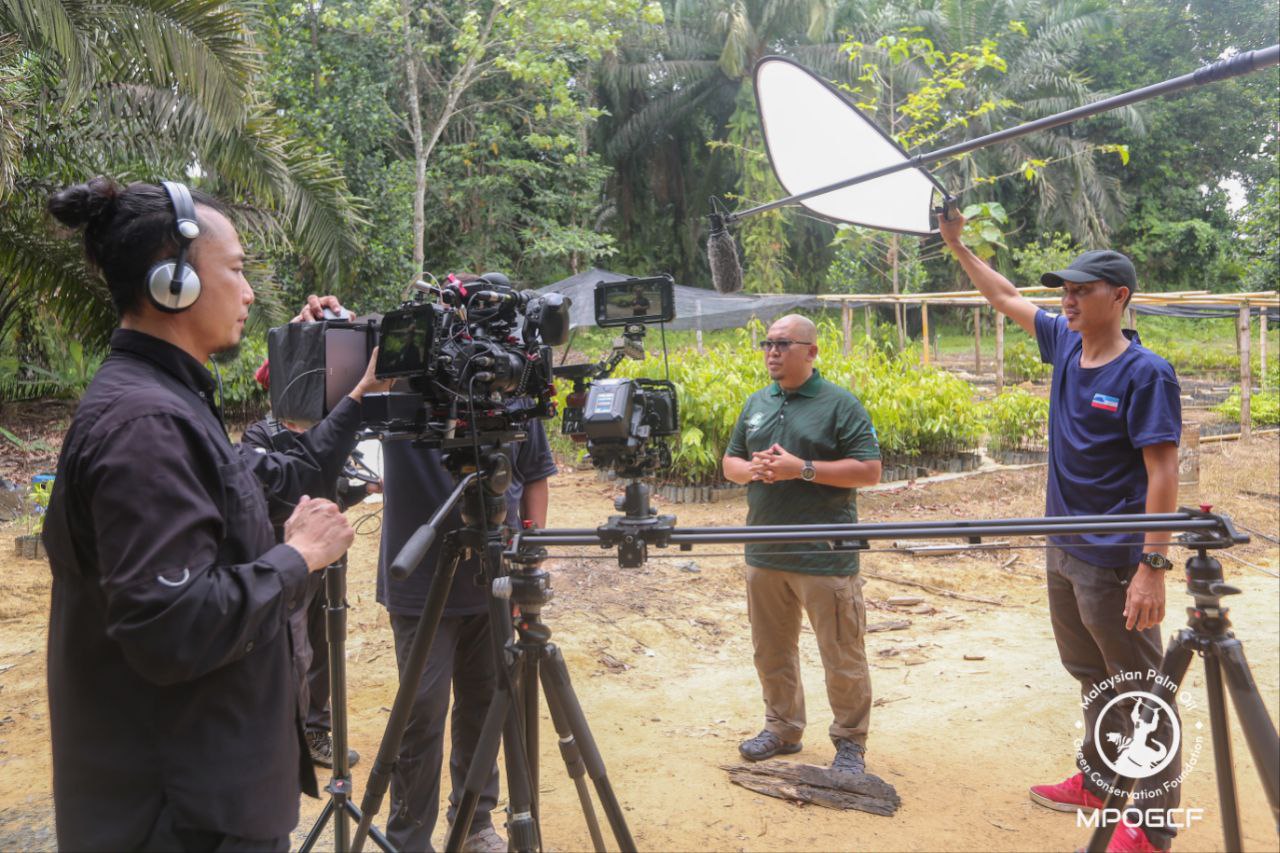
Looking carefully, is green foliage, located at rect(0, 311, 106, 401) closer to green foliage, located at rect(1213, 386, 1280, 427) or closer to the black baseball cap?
the black baseball cap

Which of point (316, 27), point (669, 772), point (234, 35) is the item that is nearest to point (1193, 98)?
point (316, 27)

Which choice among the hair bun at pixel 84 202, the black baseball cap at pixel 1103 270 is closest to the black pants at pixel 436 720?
the hair bun at pixel 84 202

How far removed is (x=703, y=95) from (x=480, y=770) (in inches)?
1051

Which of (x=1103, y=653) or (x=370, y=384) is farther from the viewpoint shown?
(x=1103, y=653)

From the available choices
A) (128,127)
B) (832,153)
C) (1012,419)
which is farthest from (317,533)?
(1012,419)

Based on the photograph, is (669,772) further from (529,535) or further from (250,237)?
(250,237)

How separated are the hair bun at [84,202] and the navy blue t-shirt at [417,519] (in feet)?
4.51

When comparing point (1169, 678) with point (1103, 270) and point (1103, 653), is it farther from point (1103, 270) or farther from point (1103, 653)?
point (1103, 270)

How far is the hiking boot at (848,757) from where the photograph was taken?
3.54 m

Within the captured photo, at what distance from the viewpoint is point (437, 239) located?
20.6 m

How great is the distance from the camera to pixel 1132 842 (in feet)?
9.43

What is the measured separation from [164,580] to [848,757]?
8.91 ft

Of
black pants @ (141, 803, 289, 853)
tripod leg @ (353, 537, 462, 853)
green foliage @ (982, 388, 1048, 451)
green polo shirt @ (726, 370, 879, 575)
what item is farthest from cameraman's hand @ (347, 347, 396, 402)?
green foliage @ (982, 388, 1048, 451)

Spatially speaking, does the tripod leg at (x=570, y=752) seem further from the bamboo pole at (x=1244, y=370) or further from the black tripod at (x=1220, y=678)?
the bamboo pole at (x=1244, y=370)
